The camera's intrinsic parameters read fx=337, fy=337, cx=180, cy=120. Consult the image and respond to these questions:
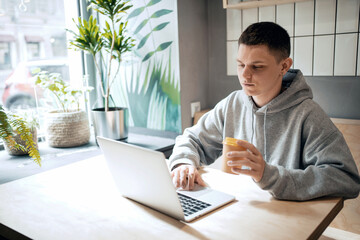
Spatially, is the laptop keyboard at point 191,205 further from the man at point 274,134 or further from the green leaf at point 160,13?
the green leaf at point 160,13

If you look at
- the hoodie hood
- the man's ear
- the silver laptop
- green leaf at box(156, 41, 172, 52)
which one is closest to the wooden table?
the silver laptop

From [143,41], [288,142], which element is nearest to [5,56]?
[143,41]

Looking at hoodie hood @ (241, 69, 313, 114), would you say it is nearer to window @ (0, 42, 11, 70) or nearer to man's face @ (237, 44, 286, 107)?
man's face @ (237, 44, 286, 107)

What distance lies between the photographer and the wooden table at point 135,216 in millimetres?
853

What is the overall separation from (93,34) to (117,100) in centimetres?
65

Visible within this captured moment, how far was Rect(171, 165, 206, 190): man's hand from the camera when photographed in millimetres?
1139

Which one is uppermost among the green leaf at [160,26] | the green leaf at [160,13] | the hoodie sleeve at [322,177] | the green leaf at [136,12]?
the green leaf at [136,12]

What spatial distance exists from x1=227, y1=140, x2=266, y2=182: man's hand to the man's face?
37 cm

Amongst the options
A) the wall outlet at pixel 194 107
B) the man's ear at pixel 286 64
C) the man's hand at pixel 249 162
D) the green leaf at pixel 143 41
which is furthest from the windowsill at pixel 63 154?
the man's hand at pixel 249 162

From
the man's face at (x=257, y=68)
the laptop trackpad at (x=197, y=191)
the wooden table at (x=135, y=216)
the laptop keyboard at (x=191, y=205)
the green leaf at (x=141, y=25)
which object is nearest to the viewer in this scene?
the wooden table at (x=135, y=216)

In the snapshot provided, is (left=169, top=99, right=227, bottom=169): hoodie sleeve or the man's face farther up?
the man's face

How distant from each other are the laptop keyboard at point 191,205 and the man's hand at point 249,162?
0.14 meters

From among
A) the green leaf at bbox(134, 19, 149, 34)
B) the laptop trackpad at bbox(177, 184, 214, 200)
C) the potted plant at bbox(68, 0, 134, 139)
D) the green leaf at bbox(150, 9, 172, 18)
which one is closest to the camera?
the laptop trackpad at bbox(177, 184, 214, 200)

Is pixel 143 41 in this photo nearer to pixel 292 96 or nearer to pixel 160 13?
pixel 160 13
